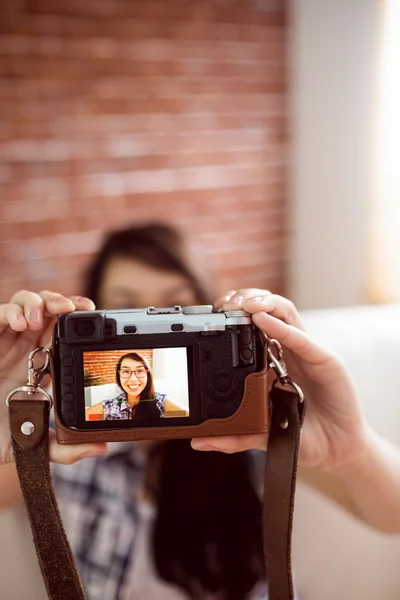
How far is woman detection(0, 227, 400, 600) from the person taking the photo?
82 centimetres

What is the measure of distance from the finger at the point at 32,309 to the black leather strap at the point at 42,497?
3.3 inches

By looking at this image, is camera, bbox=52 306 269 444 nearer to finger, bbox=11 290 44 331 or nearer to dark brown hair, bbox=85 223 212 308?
finger, bbox=11 290 44 331

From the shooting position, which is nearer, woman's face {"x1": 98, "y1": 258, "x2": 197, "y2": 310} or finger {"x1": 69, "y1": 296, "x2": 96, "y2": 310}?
finger {"x1": 69, "y1": 296, "x2": 96, "y2": 310}

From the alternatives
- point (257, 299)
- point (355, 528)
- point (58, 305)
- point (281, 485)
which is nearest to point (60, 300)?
point (58, 305)

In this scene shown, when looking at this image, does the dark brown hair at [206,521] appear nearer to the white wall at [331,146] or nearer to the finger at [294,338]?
the finger at [294,338]

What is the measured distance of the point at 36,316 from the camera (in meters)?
0.69

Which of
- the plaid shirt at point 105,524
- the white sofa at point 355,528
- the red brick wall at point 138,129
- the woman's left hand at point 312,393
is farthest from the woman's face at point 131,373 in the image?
the red brick wall at point 138,129

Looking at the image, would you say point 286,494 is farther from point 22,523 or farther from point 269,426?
point 22,523

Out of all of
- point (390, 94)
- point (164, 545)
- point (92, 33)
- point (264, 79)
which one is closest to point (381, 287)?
point (390, 94)

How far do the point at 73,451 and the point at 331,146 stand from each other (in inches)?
57.0

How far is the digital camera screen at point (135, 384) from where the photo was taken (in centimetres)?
66

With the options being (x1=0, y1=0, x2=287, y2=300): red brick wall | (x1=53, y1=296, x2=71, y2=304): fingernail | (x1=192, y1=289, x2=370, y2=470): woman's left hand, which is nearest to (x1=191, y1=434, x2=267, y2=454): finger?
(x1=192, y1=289, x2=370, y2=470): woman's left hand

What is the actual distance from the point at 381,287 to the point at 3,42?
1258 millimetres

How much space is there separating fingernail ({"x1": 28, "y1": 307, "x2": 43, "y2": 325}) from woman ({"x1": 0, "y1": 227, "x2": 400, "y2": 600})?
0.07 m
